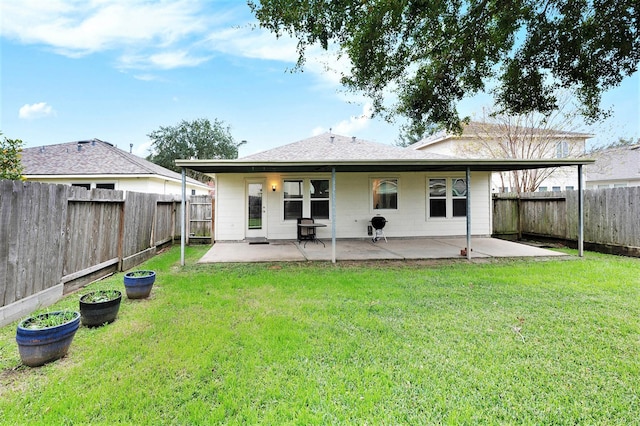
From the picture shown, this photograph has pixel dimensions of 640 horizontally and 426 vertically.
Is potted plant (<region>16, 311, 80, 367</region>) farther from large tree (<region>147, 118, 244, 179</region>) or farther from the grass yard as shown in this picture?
large tree (<region>147, 118, 244, 179</region>)

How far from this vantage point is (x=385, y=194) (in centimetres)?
1082

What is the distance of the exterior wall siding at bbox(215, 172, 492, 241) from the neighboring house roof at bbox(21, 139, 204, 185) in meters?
5.87

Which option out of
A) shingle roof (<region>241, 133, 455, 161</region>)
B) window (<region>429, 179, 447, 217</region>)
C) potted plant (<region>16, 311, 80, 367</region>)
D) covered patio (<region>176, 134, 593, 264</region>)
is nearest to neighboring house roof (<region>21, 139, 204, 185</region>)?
covered patio (<region>176, 134, 593, 264</region>)

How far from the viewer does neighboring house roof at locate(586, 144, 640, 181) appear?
53.5ft

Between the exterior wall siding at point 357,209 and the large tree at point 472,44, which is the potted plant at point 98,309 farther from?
the exterior wall siding at point 357,209

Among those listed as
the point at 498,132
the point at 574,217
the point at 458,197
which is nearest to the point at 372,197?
the point at 458,197

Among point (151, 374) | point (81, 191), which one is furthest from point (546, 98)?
point (81, 191)

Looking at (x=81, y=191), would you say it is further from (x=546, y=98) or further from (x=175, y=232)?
(x=546, y=98)

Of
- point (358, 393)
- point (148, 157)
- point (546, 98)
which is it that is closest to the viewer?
point (358, 393)

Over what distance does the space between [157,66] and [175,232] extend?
995 cm

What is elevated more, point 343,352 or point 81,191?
point 81,191

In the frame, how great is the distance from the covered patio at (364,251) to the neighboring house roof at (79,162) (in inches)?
302

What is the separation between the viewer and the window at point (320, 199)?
10.6 meters

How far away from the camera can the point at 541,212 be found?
10305mm
